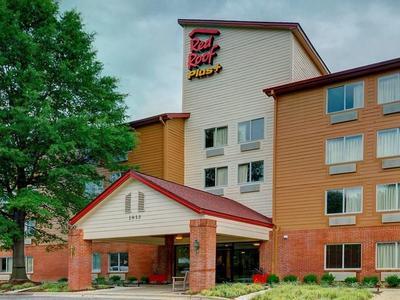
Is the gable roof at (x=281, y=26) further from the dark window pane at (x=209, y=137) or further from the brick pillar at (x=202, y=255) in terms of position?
the brick pillar at (x=202, y=255)

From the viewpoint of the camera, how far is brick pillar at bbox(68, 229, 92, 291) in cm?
2594

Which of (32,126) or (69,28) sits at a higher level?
(69,28)

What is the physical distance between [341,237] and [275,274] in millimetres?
3634

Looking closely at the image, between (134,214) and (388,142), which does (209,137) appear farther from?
(388,142)

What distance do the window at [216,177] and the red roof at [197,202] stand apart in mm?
2352

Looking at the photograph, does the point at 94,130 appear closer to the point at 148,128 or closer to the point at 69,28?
the point at 148,128

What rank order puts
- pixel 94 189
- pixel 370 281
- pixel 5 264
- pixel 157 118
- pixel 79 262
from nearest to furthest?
pixel 370 281
pixel 79 262
pixel 157 118
pixel 94 189
pixel 5 264

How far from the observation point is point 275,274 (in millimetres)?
26844

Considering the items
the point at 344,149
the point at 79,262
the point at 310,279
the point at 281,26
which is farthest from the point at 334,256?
the point at 281,26

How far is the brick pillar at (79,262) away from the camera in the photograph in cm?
2594

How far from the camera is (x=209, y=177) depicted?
1224 inches

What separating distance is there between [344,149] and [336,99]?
245 centimetres

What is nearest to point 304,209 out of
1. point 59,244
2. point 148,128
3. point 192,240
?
point 192,240

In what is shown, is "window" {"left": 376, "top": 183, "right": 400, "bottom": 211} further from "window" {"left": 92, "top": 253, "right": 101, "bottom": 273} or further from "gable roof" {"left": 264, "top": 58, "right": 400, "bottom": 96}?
"window" {"left": 92, "top": 253, "right": 101, "bottom": 273}
